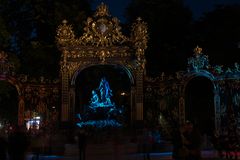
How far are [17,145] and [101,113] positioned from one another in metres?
13.9

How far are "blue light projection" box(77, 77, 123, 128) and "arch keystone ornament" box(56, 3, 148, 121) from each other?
3.51ft

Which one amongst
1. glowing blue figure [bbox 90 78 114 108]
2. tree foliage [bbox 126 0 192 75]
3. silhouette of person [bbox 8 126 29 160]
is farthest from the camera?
tree foliage [bbox 126 0 192 75]

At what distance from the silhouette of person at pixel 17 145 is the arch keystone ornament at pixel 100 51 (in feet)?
41.9

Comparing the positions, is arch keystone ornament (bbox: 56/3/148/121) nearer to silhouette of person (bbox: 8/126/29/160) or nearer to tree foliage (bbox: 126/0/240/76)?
tree foliage (bbox: 126/0/240/76)

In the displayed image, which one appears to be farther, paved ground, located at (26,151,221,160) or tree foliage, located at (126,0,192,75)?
tree foliage, located at (126,0,192,75)

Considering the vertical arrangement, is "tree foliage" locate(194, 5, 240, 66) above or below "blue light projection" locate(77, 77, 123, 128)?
above

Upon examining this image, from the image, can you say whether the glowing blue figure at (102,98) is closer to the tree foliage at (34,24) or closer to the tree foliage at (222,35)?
the tree foliage at (34,24)

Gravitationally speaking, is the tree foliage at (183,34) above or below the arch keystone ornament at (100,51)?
above

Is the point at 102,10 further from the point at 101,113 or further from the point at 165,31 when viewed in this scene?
the point at 165,31

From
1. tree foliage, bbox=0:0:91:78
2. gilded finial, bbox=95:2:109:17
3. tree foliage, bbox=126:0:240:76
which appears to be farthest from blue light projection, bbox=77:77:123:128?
tree foliage, bbox=126:0:240:76

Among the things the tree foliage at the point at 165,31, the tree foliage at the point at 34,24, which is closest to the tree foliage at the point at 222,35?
the tree foliage at the point at 165,31

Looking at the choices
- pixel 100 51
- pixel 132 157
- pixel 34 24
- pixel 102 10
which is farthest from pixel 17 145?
pixel 34 24

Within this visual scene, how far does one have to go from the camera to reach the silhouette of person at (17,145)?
1151 cm

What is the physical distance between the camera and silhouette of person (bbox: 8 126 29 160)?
37.8 feet
